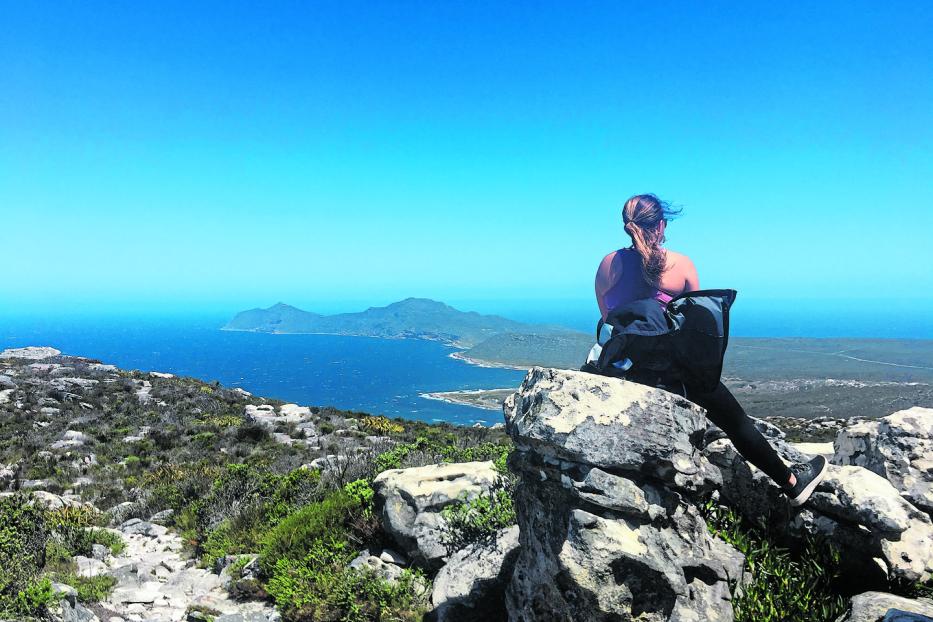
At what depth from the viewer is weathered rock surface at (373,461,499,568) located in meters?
6.14

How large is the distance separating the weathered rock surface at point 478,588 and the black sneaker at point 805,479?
2532 mm

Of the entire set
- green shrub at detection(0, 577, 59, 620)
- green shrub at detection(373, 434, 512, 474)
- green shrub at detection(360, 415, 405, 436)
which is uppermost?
green shrub at detection(373, 434, 512, 474)

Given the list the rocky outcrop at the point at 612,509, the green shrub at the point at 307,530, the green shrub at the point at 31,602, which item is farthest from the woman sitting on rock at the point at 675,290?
the green shrub at the point at 31,602

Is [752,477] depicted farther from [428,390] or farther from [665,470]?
[428,390]

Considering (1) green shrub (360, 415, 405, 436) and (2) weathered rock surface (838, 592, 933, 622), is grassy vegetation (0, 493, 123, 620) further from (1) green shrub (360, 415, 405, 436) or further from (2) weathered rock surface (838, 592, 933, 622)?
(1) green shrub (360, 415, 405, 436)

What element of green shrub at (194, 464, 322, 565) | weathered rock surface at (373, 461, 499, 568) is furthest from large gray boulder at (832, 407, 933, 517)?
green shrub at (194, 464, 322, 565)

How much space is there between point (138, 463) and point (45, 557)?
26.9 feet

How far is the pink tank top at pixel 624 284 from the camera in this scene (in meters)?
4.30

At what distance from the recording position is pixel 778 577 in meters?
4.00

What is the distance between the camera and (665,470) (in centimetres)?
367

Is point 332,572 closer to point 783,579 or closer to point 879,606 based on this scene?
point 783,579

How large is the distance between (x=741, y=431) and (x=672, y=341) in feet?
3.35

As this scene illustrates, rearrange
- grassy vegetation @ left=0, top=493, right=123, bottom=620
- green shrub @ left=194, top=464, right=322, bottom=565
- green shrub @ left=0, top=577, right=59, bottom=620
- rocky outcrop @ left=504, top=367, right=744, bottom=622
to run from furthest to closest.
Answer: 1. green shrub @ left=194, top=464, right=322, bottom=565
2. grassy vegetation @ left=0, top=493, right=123, bottom=620
3. green shrub @ left=0, top=577, right=59, bottom=620
4. rocky outcrop @ left=504, top=367, right=744, bottom=622

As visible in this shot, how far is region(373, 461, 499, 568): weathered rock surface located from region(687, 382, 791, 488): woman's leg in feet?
10.9
